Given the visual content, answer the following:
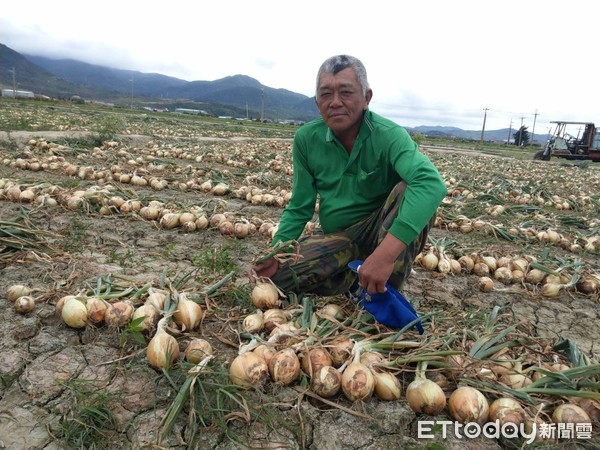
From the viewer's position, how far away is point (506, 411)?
5.08ft

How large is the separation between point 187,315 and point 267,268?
551 mm

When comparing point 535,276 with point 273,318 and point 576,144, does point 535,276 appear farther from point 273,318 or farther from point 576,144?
point 576,144

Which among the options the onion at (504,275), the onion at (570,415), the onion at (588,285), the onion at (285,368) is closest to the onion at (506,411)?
the onion at (570,415)

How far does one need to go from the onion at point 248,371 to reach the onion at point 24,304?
1263mm

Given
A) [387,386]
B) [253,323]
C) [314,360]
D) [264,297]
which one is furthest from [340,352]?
[264,297]

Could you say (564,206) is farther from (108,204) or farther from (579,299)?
(108,204)

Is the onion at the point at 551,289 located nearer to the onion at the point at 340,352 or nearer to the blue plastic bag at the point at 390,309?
the blue plastic bag at the point at 390,309

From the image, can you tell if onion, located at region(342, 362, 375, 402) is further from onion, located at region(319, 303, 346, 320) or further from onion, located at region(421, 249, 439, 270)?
onion, located at region(421, 249, 439, 270)

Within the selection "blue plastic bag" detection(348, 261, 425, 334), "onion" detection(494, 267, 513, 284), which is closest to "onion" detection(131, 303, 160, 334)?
"blue plastic bag" detection(348, 261, 425, 334)

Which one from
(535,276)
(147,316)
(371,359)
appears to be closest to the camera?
(371,359)

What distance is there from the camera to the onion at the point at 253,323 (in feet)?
6.60

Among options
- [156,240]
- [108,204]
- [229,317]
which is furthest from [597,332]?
[108,204]

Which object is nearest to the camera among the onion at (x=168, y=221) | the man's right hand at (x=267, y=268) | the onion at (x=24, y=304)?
A: the onion at (x=24, y=304)

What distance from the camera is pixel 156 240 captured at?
3.64 meters
